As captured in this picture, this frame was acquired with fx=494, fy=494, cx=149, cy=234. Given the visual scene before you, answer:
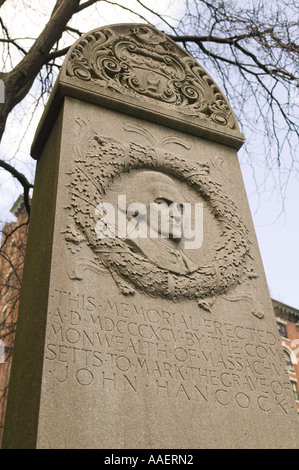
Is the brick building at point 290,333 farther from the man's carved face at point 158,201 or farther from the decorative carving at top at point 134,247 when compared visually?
the man's carved face at point 158,201

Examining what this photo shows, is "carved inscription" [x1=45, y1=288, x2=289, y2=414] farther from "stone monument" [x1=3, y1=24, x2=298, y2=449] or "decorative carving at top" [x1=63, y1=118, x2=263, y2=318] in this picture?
"decorative carving at top" [x1=63, y1=118, x2=263, y2=318]

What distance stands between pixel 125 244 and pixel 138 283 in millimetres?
332

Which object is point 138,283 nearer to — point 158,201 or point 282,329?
point 158,201

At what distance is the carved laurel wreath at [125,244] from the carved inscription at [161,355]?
21 centimetres

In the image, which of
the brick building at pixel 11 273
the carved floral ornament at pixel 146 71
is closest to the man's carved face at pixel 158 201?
the carved floral ornament at pixel 146 71

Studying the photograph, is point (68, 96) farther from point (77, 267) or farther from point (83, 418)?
point (83, 418)

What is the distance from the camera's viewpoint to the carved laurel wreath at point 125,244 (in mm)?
3588

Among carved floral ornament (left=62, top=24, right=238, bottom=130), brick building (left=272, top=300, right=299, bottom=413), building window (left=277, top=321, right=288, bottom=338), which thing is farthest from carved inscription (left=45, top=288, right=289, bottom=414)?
building window (left=277, top=321, right=288, bottom=338)

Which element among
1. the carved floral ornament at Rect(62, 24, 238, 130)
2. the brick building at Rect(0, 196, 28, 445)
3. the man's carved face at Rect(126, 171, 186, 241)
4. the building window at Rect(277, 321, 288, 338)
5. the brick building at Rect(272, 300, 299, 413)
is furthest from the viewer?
the building window at Rect(277, 321, 288, 338)

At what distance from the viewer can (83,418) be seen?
282 cm

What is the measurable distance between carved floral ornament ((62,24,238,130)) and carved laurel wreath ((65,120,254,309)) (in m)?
0.69

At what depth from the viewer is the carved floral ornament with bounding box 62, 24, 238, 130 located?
187 inches

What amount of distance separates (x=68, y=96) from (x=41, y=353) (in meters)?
2.45

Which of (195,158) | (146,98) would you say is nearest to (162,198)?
(195,158)
